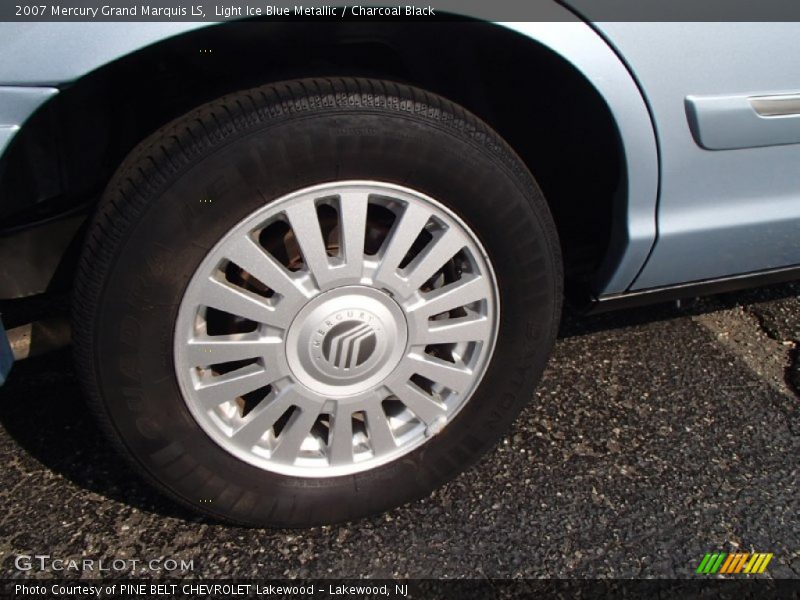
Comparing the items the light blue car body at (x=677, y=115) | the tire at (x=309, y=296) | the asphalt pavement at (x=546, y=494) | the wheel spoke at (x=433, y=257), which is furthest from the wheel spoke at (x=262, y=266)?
the asphalt pavement at (x=546, y=494)

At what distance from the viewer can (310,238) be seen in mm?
1478

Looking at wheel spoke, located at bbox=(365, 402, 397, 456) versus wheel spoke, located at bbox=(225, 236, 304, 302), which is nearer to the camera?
wheel spoke, located at bbox=(225, 236, 304, 302)

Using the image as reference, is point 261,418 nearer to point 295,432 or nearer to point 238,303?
point 295,432

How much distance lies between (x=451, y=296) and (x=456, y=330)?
0.08 metres

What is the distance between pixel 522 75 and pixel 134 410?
1.10 m

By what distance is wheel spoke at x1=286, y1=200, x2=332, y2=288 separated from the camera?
1.45 metres

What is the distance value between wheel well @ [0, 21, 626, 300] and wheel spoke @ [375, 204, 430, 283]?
0.32 metres

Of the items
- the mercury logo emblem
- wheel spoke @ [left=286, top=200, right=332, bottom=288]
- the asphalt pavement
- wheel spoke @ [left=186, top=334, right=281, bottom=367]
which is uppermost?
wheel spoke @ [left=286, top=200, right=332, bottom=288]

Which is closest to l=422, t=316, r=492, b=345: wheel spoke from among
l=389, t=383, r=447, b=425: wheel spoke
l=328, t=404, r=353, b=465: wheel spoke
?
l=389, t=383, r=447, b=425: wheel spoke

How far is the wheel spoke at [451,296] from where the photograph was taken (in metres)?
1.62

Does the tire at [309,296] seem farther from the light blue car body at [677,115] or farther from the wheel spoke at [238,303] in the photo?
the light blue car body at [677,115]

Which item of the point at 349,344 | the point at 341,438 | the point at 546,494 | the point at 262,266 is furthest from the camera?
the point at 546,494

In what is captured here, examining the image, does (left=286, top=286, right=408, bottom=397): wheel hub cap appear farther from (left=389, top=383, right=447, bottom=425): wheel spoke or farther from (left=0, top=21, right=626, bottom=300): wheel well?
(left=0, top=21, right=626, bottom=300): wheel well

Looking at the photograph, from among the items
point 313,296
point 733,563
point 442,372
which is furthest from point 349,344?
point 733,563
